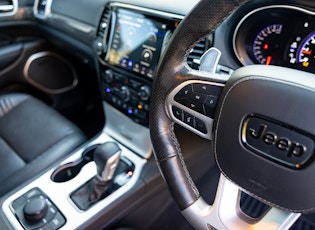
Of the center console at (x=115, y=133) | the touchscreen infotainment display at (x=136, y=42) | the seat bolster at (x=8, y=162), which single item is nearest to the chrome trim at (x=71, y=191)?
the center console at (x=115, y=133)

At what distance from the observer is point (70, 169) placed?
101cm

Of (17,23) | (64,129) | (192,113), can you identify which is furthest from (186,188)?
(17,23)

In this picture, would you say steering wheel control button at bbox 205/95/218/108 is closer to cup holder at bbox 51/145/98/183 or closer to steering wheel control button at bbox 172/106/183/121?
steering wheel control button at bbox 172/106/183/121

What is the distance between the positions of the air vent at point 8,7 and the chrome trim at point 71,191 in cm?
70

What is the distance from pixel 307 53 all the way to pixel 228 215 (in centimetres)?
34

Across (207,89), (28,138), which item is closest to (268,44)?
(207,89)

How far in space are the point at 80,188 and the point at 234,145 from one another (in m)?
0.52

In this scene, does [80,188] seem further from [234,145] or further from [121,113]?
[234,145]

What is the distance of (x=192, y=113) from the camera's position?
589 millimetres

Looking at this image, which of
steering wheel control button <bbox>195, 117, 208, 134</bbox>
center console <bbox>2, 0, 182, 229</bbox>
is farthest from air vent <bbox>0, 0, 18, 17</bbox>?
steering wheel control button <bbox>195, 117, 208, 134</bbox>

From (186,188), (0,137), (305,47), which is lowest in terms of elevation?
(0,137)

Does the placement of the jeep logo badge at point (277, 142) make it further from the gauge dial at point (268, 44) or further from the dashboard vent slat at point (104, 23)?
the dashboard vent slat at point (104, 23)

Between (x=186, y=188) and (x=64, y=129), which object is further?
(x=64, y=129)

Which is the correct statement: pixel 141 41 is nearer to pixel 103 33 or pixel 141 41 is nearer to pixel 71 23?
pixel 103 33
